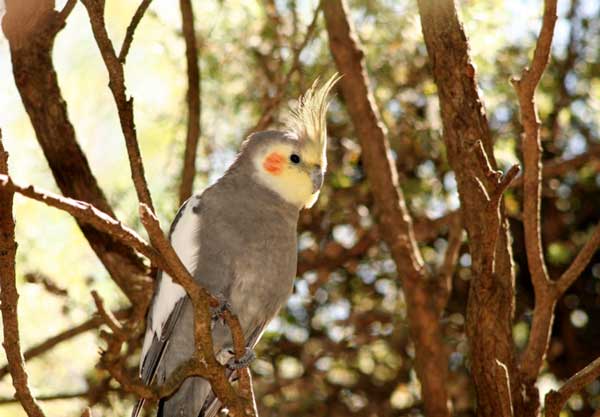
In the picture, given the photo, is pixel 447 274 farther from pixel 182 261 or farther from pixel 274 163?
pixel 182 261

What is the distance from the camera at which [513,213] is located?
155 inches

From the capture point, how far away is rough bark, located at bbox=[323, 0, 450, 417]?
3131 millimetres

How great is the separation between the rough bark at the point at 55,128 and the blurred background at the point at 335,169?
0.72 meters

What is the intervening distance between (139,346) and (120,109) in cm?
169

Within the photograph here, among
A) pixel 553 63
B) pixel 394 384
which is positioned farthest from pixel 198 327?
pixel 553 63

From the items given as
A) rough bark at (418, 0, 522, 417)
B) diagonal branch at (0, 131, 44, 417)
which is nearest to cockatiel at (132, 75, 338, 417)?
rough bark at (418, 0, 522, 417)

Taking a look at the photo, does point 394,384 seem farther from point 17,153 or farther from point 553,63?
point 17,153

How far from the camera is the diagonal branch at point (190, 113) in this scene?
3207mm

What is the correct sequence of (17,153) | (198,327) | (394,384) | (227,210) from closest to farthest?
(198,327) < (227,210) < (17,153) < (394,384)

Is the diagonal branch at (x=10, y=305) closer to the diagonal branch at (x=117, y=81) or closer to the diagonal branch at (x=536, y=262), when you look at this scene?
the diagonal branch at (x=117, y=81)

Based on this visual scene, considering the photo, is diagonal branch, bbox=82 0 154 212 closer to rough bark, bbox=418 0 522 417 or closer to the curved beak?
the curved beak

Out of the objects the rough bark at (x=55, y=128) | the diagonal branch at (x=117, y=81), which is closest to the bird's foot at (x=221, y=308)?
the diagonal branch at (x=117, y=81)

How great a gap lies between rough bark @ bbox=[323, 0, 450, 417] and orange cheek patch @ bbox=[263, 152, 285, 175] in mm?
582

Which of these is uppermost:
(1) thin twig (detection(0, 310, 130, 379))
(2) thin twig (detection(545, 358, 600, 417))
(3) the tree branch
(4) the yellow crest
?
(4) the yellow crest
